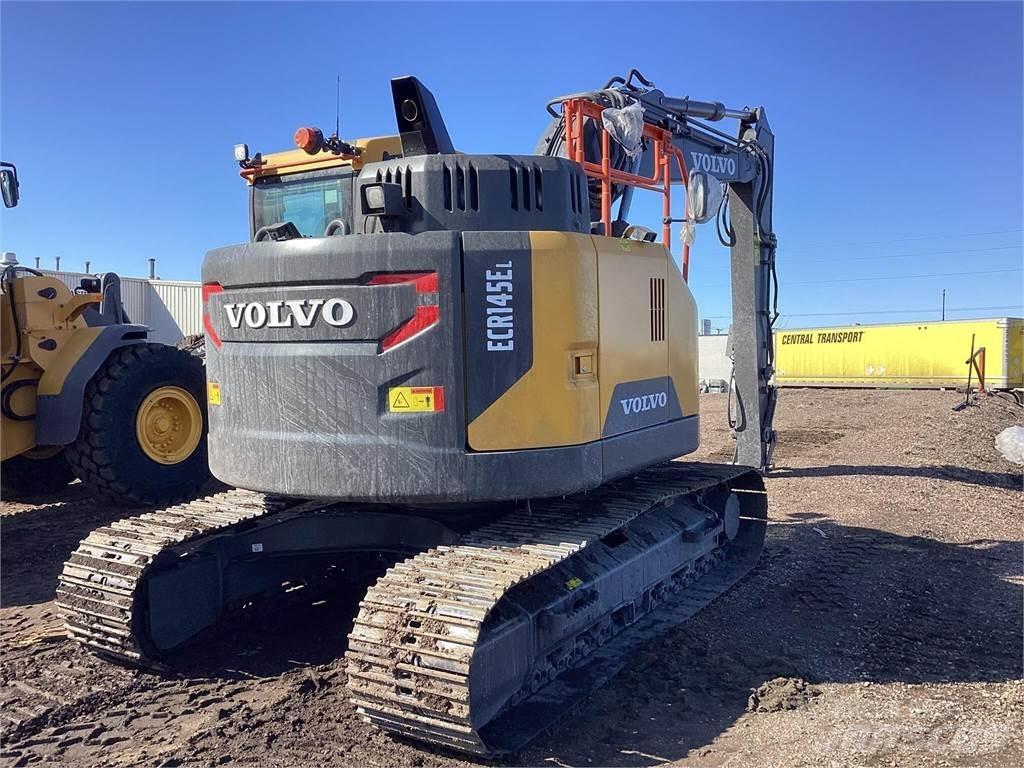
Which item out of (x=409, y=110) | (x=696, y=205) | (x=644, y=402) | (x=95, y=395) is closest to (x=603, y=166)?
(x=696, y=205)

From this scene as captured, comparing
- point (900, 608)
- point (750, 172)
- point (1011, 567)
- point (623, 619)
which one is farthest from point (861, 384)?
point (623, 619)

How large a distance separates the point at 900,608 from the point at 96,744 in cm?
456

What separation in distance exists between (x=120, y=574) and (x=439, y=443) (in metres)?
1.69

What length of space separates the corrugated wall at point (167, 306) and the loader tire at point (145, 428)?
22789mm

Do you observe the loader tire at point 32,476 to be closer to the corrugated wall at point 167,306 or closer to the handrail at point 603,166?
the handrail at point 603,166

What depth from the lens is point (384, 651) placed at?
128 inches

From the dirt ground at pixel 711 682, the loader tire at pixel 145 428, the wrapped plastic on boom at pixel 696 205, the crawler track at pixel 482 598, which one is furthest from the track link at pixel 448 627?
the loader tire at pixel 145 428

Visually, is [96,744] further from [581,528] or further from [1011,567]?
[1011,567]

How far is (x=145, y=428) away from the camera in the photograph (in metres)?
7.75

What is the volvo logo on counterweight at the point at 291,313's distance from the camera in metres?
3.75

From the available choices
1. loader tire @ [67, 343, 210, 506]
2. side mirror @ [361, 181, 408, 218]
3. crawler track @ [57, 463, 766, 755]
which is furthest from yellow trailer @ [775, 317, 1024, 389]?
side mirror @ [361, 181, 408, 218]

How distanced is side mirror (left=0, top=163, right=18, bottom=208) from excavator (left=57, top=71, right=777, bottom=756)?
3689 millimetres

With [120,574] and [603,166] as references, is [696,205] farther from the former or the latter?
[120,574]

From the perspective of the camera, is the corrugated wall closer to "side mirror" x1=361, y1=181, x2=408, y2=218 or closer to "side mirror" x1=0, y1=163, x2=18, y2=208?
"side mirror" x1=0, y1=163, x2=18, y2=208
